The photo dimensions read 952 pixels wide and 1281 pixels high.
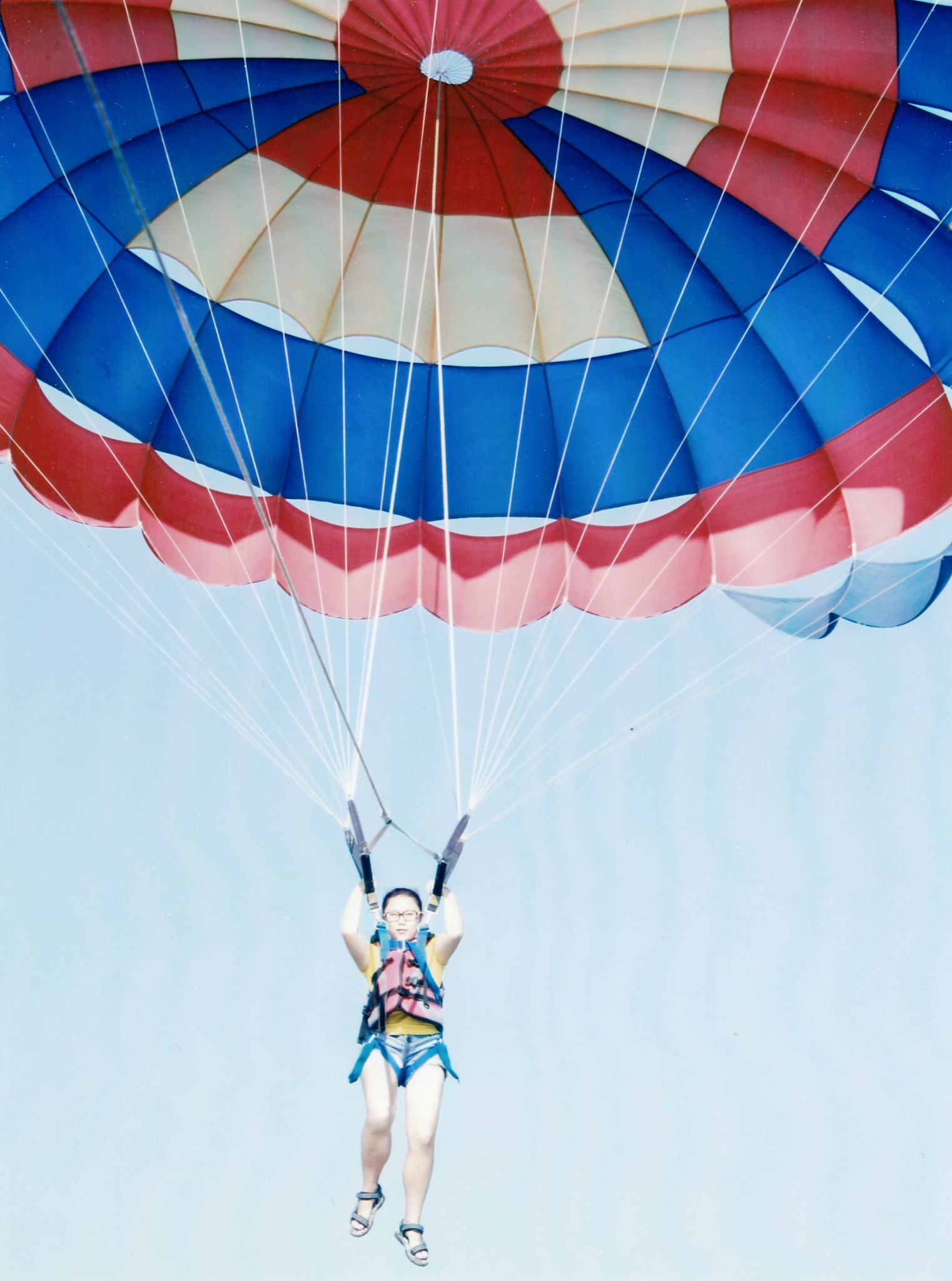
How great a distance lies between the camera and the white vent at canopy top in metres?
6.22

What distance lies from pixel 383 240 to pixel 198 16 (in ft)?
4.27

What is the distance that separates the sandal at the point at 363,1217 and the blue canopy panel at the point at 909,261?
4.31 m

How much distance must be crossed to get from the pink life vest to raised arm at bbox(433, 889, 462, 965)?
0.07m

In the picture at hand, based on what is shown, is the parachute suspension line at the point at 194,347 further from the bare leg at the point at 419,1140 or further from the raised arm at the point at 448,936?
the bare leg at the point at 419,1140

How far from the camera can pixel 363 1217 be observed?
16.7 feet

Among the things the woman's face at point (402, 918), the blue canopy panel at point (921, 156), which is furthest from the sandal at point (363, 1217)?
the blue canopy panel at point (921, 156)

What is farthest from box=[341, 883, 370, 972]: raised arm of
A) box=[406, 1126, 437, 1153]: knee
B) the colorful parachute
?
the colorful parachute

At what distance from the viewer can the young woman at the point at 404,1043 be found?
5.05 meters

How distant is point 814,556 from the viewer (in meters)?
6.83

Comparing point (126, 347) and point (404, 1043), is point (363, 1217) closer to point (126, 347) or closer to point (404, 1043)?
point (404, 1043)

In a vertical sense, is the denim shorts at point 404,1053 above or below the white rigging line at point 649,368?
below

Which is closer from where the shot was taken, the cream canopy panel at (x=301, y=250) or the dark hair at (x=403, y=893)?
the dark hair at (x=403, y=893)

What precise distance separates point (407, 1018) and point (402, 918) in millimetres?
387

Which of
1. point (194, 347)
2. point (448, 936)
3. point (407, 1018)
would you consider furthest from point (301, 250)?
point (407, 1018)
